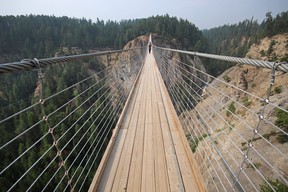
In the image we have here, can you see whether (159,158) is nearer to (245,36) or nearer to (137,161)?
(137,161)

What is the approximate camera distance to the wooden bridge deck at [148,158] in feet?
7.18

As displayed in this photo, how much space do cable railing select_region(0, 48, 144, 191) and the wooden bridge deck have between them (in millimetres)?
275

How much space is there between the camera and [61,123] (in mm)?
24938

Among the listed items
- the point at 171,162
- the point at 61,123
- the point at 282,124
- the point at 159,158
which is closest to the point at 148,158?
the point at 159,158

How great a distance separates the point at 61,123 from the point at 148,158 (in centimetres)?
2466

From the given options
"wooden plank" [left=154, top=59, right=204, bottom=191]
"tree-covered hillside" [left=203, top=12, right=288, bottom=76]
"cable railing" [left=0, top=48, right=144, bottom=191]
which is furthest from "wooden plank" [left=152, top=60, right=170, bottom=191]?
"tree-covered hillside" [left=203, top=12, right=288, bottom=76]

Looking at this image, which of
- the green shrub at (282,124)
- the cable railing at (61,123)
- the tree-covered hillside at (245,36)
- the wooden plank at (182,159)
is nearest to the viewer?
the cable railing at (61,123)

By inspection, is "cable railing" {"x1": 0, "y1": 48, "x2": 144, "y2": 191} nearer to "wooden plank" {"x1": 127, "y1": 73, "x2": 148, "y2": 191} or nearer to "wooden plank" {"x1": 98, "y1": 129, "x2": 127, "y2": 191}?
"wooden plank" {"x1": 98, "y1": 129, "x2": 127, "y2": 191}

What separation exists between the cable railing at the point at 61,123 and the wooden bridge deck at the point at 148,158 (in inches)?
10.8

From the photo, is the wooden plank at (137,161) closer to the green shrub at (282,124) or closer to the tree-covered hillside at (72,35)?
the green shrub at (282,124)

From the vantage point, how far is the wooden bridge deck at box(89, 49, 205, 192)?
A: 2.19 m

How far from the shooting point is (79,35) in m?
72.9

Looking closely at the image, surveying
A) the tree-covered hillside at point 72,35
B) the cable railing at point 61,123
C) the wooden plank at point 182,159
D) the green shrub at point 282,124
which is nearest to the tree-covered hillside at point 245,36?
the tree-covered hillside at point 72,35

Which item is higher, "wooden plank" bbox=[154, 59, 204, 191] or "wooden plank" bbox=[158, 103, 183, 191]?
"wooden plank" bbox=[154, 59, 204, 191]
